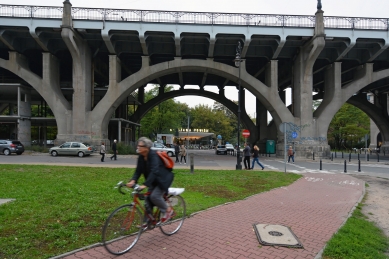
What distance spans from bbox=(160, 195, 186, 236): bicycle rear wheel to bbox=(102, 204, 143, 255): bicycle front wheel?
58 centimetres

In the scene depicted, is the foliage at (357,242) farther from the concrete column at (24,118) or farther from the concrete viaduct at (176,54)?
the concrete column at (24,118)

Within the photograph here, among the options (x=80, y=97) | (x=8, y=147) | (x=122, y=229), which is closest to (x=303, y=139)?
(x=80, y=97)

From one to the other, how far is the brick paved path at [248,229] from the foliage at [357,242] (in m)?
0.18

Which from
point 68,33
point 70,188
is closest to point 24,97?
point 68,33

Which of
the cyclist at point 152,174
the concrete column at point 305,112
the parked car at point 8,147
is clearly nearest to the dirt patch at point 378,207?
the cyclist at point 152,174

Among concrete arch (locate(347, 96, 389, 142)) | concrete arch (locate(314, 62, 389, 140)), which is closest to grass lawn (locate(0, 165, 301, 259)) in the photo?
concrete arch (locate(314, 62, 389, 140))

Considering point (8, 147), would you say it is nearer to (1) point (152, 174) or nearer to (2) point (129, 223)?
(2) point (129, 223)

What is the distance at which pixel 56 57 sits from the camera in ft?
98.4

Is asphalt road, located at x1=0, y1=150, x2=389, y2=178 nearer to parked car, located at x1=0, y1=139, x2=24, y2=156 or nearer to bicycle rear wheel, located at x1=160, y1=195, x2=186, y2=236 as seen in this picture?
parked car, located at x1=0, y1=139, x2=24, y2=156

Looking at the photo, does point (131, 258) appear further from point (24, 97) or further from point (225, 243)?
point (24, 97)

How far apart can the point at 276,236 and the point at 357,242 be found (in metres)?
1.31

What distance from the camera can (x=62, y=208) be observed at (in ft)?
20.6

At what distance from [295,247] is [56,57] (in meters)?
31.7

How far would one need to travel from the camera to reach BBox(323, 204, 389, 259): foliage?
4.24 meters
